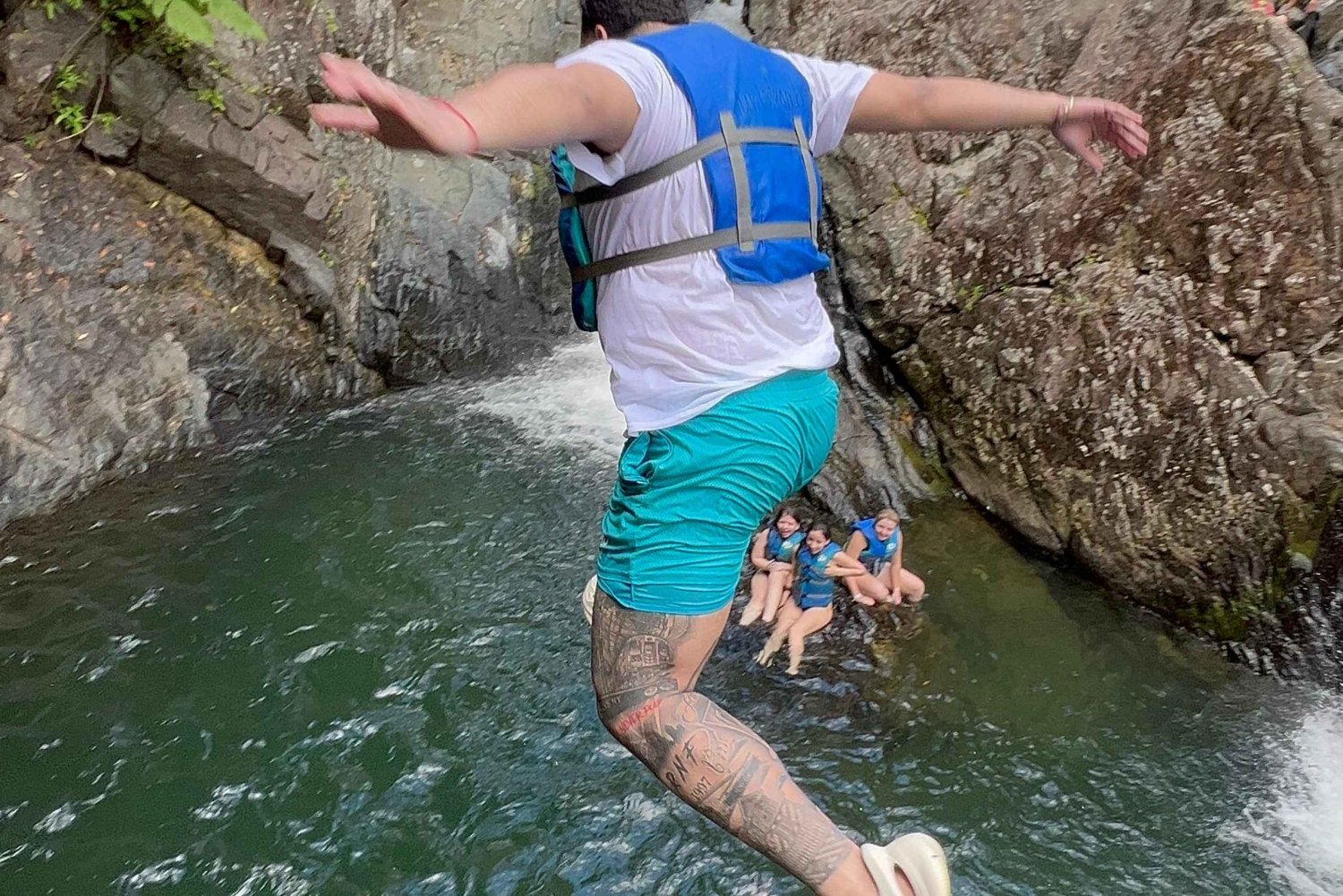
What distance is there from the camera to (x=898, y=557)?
5617 mm

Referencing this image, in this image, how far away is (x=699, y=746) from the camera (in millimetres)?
2455

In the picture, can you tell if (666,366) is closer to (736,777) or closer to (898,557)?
(736,777)

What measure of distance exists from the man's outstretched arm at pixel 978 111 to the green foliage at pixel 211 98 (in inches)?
254

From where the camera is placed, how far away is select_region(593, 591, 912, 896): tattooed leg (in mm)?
2357

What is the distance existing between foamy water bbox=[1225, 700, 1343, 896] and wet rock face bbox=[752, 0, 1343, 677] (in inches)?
25.7

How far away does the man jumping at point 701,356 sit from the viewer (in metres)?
2.24

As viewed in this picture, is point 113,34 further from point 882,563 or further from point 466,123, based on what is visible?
point 466,123

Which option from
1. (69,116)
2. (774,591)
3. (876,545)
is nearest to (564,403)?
(774,591)

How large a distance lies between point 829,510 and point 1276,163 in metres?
3.34

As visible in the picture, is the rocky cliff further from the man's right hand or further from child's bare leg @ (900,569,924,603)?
the man's right hand

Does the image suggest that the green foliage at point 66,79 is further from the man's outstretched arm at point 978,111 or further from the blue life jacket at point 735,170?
the man's outstretched arm at point 978,111

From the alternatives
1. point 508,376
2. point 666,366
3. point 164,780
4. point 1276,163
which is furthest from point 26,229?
point 1276,163

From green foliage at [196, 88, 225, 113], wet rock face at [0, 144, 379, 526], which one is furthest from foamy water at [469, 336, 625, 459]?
green foliage at [196, 88, 225, 113]

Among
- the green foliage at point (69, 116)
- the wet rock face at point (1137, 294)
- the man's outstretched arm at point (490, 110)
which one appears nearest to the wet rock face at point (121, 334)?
the green foliage at point (69, 116)
